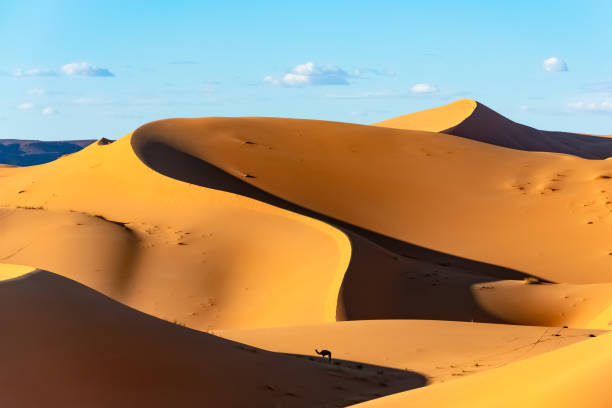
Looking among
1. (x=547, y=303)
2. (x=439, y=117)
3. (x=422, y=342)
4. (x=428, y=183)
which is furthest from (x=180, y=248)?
(x=439, y=117)

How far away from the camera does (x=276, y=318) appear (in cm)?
1493

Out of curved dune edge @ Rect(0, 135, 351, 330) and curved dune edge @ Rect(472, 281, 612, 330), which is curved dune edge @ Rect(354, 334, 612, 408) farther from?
curved dune edge @ Rect(472, 281, 612, 330)

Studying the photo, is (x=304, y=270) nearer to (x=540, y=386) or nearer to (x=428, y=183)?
(x=428, y=183)

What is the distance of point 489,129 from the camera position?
149ft

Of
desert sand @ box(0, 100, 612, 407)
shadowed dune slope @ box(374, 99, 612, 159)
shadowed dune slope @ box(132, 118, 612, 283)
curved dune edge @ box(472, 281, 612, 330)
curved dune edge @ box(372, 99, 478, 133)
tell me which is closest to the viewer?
desert sand @ box(0, 100, 612, 407)

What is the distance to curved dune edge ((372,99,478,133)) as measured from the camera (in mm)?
45531

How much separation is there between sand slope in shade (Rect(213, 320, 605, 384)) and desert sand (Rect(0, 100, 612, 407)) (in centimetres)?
5

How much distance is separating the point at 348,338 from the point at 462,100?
4110 cm

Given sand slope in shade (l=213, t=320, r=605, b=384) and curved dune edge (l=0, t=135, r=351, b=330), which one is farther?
curved dune edge (l=0, t=135, r=351, b=330)

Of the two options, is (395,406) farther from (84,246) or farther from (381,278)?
(84,246)

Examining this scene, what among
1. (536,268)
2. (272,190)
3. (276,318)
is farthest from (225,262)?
(536,268)

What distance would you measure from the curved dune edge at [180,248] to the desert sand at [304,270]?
2.3 inches

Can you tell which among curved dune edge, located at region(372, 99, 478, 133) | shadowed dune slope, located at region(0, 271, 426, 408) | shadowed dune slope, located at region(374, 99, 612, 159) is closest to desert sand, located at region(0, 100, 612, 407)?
shadowed dune slope, located at region(0, 271, 426, 408)

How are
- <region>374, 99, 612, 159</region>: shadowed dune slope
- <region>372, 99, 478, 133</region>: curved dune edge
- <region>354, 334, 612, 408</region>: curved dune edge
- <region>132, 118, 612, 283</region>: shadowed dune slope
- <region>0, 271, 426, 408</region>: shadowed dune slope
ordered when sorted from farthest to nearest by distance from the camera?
<region>372, 99, 478, 133</region>: curved dune edge → <region>374, 99, 612, 159</region>: shadowed dune slope → <region>132, 118, 612, 283</region>: shadowed dune slope → <region>0, 271, 426, 408</region>: shadowed dune slope → <region>354, 334, 612, 408</region>: curved dune edge
